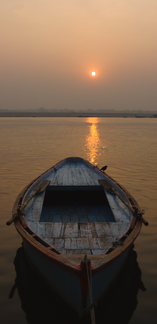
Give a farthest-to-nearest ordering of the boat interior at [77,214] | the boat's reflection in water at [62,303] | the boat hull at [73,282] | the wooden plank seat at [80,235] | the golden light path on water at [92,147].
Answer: the golden light path on water at [92,147] < the boat interior at [77,214] < the wooden plank seat at [80,235] < the boat's reflection in water at [62,303] < the boat hull at [73,282]

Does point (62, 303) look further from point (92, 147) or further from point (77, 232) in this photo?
point (92, 147)

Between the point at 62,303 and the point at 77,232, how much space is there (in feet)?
5.87

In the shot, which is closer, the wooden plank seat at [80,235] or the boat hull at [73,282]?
the boat hull at [73,282]

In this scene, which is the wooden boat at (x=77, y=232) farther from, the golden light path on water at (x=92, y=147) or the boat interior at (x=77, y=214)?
the golden light path on water at (x=92, y=147)

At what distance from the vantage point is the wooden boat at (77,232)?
4.33 metres

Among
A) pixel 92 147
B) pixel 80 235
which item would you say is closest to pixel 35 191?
pixel 80 235

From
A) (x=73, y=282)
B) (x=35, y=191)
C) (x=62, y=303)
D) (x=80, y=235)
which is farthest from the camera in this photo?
(x=35, y=191)

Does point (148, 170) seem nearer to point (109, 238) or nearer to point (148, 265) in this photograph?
point (148, 265)

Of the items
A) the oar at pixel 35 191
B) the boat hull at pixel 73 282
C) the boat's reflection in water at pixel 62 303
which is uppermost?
the oar at pixel 35 191

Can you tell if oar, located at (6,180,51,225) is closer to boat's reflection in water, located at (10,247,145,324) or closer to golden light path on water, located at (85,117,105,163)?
boat's reflection in water, located at (10,247,145,324)

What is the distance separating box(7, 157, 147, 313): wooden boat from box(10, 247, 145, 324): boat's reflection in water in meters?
0.47

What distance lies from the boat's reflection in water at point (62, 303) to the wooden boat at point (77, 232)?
0.47 metres

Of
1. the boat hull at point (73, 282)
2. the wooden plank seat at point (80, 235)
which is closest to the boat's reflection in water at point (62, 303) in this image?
the boat hull at point (73, 282)

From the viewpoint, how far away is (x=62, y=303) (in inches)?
190
